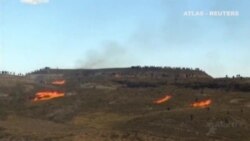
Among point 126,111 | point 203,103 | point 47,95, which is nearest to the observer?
point 126,111

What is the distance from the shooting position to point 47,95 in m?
149

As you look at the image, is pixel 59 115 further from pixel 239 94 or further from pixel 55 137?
pixel 239 94

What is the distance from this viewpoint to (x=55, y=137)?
78.2 metres

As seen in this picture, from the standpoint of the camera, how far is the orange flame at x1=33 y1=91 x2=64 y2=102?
142575mm

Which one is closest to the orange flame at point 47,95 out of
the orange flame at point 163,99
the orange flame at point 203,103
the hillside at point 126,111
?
the hillside at point 126,111

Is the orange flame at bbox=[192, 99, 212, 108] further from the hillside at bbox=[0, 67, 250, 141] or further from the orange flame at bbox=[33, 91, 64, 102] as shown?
the orange flame at bbox=[33, 91, 64, 102]

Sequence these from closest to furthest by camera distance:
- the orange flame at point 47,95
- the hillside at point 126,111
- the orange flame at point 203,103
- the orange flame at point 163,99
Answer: the hillside at point 126,111 < the orange flame at point 203,103 < the orange flame at point 163,99 < the orange flame at point 47,95

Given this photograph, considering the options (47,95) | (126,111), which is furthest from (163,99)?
(47,95)

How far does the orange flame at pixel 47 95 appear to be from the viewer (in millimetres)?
142575

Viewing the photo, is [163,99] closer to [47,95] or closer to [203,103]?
[203,103]

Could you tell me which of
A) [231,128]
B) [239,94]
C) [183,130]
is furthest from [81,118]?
[239,94]

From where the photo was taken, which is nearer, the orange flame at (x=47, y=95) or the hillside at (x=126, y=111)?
the hillside at (x=126, y=111)

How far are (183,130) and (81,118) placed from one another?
31.1 m

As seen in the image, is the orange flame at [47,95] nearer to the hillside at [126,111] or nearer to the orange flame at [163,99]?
the hillside at [126,111]
